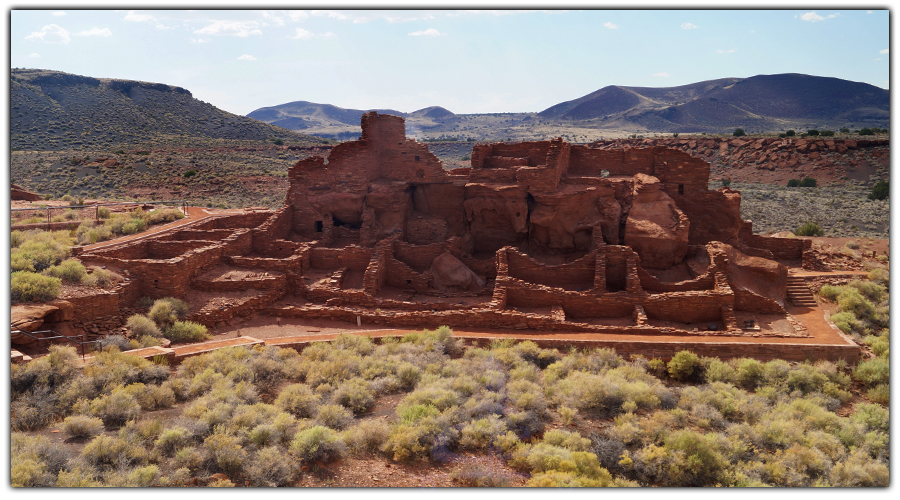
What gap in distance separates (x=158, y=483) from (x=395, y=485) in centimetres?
295

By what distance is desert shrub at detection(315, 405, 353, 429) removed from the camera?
817 cm

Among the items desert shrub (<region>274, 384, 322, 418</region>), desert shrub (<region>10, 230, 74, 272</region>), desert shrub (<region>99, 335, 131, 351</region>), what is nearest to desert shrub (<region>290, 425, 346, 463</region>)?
desert shrub (<region>274, 384, 322, 418</region>)

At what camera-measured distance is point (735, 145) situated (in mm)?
55625

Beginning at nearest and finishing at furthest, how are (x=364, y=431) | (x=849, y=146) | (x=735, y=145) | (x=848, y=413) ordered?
(x=364, y=431) → (x=848, y=413) → (x=849, y=146) → (x=735, y=145)

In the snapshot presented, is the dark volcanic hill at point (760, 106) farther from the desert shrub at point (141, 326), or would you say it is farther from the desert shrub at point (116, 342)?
the desert shrub at point (116, 342)

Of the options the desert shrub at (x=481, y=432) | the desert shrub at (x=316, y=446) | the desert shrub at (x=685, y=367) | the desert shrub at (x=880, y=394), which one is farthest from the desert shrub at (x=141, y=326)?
the desert shrub at (x=880, y=394)

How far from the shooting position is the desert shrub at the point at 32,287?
447 inches

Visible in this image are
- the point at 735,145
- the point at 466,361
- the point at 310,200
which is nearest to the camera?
the point at 466,361

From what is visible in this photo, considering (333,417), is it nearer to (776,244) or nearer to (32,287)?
(32,287)

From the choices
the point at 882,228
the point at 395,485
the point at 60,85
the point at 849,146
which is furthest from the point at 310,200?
the point at 60,85

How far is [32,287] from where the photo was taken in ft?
37.6

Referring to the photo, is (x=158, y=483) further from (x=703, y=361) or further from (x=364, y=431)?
(x=703, y=361)

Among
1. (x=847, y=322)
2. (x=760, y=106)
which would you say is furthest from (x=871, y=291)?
(x=760, y=106)

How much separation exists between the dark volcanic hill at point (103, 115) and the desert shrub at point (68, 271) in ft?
142
